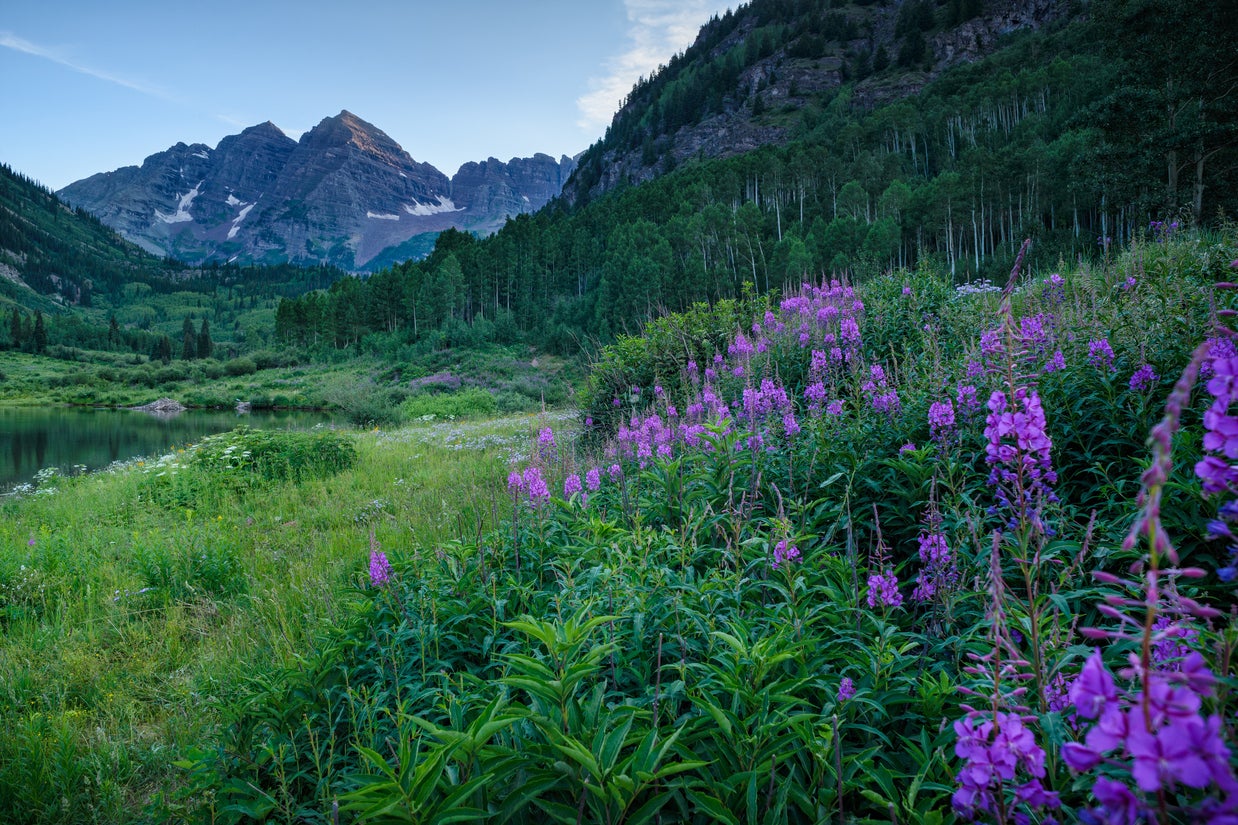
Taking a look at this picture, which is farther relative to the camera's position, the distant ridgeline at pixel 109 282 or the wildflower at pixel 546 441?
the distant ridgeline at pixel 109 282

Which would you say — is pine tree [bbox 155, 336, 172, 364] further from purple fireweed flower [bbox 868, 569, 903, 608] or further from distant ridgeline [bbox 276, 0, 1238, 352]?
purple fireweed flower [bbox 868, 569, 903, 608]

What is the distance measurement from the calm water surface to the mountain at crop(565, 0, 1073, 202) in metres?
77.1

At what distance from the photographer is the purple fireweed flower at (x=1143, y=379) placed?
10.4ft

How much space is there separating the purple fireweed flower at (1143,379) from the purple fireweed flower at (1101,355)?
272 millimetres

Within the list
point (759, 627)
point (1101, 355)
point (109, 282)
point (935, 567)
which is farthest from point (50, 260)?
point (1101, 355)

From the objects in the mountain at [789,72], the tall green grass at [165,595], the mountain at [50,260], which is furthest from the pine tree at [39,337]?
the tall green grass at [165,595]

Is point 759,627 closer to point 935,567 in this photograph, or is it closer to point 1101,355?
point 935,567

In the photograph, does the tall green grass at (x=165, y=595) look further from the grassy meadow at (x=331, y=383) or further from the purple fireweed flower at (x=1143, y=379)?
the grassy meadow at (x=331, y=383)

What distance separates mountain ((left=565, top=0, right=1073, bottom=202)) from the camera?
280 feet

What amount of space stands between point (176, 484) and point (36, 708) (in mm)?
7214

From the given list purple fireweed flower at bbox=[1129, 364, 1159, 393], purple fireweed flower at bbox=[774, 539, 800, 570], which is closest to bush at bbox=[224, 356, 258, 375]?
purple fireweed flower at bbox=[774, 539, 800, 570]

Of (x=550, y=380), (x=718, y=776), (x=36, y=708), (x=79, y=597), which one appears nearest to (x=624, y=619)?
(x=718, y=776)

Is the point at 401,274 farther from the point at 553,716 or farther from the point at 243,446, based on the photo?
the point at 553,716

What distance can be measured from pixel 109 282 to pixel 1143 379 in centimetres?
22796
